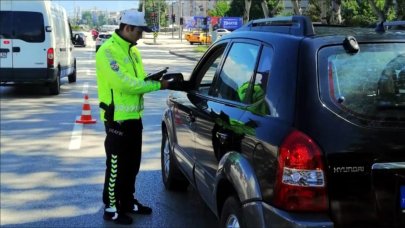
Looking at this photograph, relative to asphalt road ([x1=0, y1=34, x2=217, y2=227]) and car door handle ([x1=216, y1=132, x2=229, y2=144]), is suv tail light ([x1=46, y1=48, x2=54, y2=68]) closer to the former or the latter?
asphalt road ([x1=0, y1=34, x2=217, y2=227])

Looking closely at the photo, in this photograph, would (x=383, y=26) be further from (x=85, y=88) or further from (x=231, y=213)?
(x=85, y=88)

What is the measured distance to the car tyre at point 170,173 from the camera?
5.57 m

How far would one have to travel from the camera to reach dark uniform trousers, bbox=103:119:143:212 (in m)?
4.72

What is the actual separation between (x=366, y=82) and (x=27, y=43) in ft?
39.7

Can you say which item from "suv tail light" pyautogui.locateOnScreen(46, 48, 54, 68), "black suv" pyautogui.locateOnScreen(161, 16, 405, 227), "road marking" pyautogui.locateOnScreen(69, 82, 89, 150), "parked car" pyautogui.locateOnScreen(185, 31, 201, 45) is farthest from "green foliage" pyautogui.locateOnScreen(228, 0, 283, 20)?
"black suv" pyautogui.locateOnScreen(161, 16, 405, 227)

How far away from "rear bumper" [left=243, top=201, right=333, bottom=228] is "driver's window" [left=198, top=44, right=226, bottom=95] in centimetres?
159

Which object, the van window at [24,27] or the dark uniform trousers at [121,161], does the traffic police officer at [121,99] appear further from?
the van window at [24,27]

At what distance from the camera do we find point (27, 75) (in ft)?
45.1

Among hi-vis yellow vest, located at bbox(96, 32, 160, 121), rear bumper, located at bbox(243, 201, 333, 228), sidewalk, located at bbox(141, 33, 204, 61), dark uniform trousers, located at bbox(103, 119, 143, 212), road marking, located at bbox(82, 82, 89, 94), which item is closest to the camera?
rear bumper, located at bbox(243, 201, 333, 228)

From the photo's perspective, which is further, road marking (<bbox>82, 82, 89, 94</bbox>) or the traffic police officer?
road marking (<bbox>82, 82, 89, 94</bbox>)

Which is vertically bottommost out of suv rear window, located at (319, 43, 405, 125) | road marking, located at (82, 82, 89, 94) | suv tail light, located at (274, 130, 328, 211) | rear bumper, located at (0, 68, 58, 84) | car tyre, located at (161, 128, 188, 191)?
road marking, located at (82, 82, 89, 94)

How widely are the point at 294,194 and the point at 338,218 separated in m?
0.24

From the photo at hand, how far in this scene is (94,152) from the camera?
25.4 feet

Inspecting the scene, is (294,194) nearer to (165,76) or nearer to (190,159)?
(190,159)
